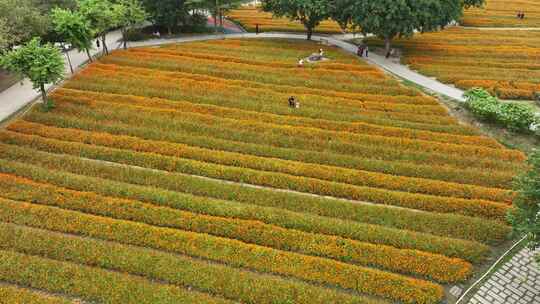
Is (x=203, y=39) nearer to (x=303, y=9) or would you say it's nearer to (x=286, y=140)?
(x=303, y=9)

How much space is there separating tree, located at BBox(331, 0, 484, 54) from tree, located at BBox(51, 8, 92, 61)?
82.9 feet

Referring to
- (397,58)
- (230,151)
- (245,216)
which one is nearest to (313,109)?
(230,151)

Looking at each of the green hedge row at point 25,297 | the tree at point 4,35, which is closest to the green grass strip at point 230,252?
the green hedge row at point 25,297

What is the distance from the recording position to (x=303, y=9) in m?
47.4

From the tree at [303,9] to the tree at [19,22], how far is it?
24.1 metres

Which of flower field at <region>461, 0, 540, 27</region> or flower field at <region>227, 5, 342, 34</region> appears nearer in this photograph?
flower field at <region>227, 5, 342, 34</region>

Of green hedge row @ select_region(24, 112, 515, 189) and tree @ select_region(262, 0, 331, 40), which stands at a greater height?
tree @ select_region(262, 0, 331, 40)

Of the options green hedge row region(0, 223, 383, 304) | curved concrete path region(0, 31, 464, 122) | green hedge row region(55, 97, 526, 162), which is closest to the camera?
green hedge row region(0, 223, 383, 304)

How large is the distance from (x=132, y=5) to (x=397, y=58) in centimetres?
2915

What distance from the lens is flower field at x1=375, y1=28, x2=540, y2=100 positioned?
128 ft

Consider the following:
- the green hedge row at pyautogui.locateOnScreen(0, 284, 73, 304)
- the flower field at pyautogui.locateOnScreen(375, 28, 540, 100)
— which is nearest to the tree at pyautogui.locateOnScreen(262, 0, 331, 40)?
the flower field at pyautogui.locateOnScreen(375, 28, 540, 100)

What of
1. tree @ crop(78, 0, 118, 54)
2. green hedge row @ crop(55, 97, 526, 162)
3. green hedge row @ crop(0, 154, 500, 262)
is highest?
tree @ crop(78, 0, 118, 54)

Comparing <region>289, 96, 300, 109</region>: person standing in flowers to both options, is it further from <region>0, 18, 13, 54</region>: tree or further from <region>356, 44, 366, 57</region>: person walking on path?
<region>0, 18, 13, 54</region>: tree

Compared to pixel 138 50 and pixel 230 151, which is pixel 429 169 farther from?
pixel 138 50
